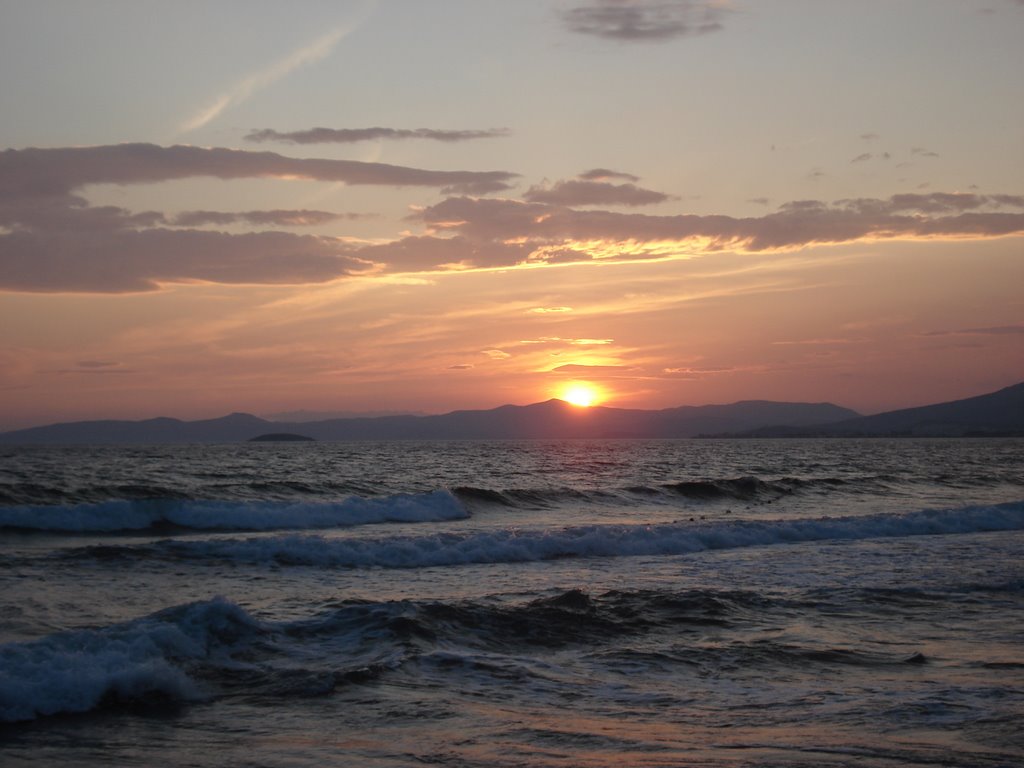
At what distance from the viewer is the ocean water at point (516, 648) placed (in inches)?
349

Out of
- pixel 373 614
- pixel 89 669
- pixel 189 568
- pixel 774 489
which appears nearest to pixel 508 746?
pixel 89 669

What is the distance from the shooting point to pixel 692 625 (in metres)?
14.5

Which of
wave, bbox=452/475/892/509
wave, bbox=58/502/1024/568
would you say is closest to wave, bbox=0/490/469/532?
wave, bbox=452/475/892/509

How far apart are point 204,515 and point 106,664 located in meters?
20.8

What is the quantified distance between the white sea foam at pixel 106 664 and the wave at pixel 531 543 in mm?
9187

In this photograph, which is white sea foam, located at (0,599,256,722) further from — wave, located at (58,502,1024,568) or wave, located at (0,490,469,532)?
wave, located at (0,490,469,532)

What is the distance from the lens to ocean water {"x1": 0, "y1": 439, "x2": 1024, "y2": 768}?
8.86 meters

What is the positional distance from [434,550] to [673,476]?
126ft

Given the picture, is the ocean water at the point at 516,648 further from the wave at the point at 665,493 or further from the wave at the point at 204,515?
the wave at the point at 665,493

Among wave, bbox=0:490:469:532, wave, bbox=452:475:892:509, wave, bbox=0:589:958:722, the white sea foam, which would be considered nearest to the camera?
the white sea foam

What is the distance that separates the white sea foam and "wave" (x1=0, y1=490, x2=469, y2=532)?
18.3 meters

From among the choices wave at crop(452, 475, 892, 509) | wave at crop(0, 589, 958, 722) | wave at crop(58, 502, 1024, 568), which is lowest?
wave at crop(452, 475, 892, 509)

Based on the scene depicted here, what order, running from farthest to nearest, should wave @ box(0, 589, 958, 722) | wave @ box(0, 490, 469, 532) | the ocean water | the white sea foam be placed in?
1. wave @ box(0, 490, 469, 532)
2. wave @ box(0, 589, 958, 722)
3. the white sea foam
4. the ocean water

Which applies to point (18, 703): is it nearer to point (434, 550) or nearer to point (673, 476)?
point (434, 550)
